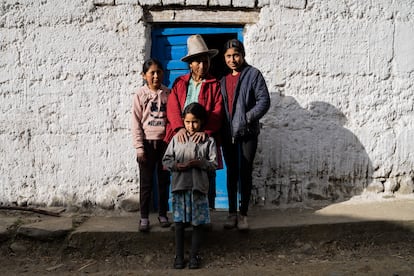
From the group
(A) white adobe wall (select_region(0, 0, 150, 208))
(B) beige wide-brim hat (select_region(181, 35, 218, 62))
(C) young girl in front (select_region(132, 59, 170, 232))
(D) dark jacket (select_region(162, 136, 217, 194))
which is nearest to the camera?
(D) dark jacket (select_region(162, 136, 217, 194))

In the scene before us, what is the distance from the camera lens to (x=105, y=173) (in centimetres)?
453

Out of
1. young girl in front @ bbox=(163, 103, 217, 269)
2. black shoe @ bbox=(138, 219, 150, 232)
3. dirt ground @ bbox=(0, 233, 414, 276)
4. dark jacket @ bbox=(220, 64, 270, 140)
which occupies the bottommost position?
dirt ground @ bbox=(0, 233, 414, 276)

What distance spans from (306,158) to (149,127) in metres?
1.74

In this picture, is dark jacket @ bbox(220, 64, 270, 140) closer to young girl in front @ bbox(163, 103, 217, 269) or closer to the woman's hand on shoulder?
young girl in front @ bbox(163, 103, 217, 269)

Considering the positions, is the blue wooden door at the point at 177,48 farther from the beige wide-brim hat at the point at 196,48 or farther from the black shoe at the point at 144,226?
the black shoe at the point at 144,226

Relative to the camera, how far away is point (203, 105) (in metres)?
A: 3.68

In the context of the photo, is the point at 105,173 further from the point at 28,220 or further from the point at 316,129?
the point at 316,129

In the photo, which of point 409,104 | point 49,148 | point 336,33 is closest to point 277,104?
point 336,33

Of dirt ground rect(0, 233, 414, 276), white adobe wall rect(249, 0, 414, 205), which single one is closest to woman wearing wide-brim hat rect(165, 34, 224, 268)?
dirt ground rect(0, 233, 414, 276)

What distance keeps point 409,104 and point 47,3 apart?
387 centimetres

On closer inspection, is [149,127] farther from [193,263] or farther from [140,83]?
[193,263]

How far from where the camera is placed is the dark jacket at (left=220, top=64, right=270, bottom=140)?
367cm

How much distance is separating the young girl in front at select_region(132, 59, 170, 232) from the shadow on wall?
1160 mm

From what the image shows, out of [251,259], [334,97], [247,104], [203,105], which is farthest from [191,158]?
[334,97]
